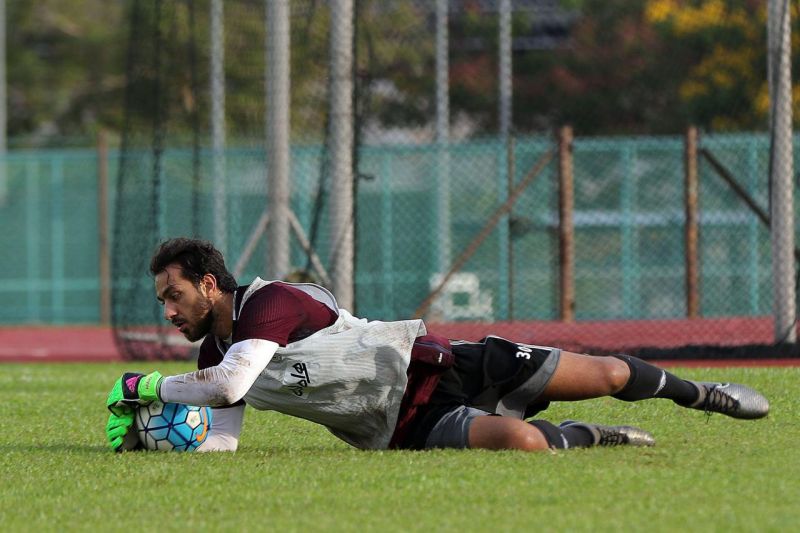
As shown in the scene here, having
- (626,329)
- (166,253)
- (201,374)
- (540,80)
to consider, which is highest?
(540,80)

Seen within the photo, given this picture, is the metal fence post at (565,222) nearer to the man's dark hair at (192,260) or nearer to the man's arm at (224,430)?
the man's arm at (224,430)

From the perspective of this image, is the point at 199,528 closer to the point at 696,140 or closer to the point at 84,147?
the point at 696,140

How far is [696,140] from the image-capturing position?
17953 millimetres

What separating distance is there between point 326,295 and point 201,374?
726 millimetres

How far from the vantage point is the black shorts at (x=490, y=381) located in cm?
680

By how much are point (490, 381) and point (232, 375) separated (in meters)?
1.22

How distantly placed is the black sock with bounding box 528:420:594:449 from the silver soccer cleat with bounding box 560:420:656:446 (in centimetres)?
3

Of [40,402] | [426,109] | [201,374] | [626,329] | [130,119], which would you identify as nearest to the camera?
[201,374]

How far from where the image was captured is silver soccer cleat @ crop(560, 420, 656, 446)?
6766mm

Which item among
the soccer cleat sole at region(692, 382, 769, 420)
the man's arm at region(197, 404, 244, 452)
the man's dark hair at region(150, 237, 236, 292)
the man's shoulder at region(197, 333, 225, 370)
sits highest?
the man's dark hair at region(150, 237, 236, 292)

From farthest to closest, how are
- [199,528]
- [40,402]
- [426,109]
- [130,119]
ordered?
[426,109]
[130,119]
[40,402]
[199,528]

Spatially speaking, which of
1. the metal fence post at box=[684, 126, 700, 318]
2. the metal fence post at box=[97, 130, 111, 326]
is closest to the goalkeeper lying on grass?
the metal fence post at box=[684, 126, 700, 318]

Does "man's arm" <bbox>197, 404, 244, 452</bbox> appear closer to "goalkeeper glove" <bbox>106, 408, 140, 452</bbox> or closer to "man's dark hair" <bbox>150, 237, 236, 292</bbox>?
"goalkeeper glove" <bbox>106, 408, 140, 452</bbox>

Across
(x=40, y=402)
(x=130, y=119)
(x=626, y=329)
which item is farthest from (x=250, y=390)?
(x=626, y=329)
